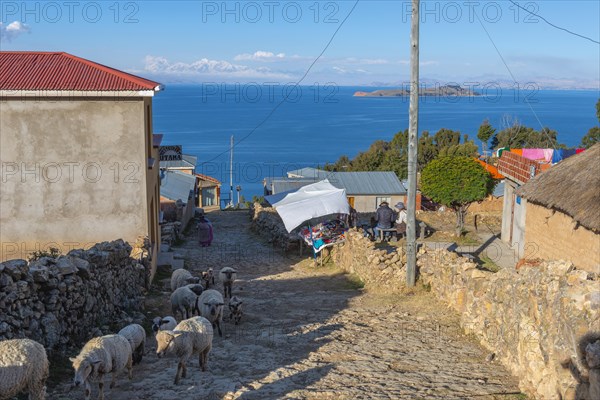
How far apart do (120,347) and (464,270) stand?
7.63 m

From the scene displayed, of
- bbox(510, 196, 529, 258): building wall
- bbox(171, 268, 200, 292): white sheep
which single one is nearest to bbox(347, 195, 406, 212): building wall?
bbox(510, 196, 529, 258): building wall

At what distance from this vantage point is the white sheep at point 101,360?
8.23 metres

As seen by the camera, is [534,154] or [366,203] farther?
[366,203]

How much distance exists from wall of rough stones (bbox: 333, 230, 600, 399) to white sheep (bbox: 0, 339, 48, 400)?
20.1ft

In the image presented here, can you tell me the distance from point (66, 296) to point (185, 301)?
10.1ft

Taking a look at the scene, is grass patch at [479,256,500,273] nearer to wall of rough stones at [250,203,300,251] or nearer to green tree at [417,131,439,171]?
wall of rough stones at [250,203,300,251]

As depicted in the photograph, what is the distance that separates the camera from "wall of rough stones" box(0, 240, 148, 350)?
920 centimetres

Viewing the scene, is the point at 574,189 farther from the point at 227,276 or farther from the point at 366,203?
the point at 366,203

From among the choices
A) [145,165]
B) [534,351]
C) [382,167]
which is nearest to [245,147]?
[382,167]

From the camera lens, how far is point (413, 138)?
52.5 ft

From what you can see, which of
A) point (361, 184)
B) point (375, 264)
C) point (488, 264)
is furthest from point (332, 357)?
point (361, 184)

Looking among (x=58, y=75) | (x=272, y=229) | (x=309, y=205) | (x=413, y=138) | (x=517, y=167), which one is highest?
(x=58, y=75)

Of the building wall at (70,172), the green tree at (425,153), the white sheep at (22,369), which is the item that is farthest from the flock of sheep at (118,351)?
the green tree at (425,153)

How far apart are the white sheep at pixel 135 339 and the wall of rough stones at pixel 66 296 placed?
1044 mm
